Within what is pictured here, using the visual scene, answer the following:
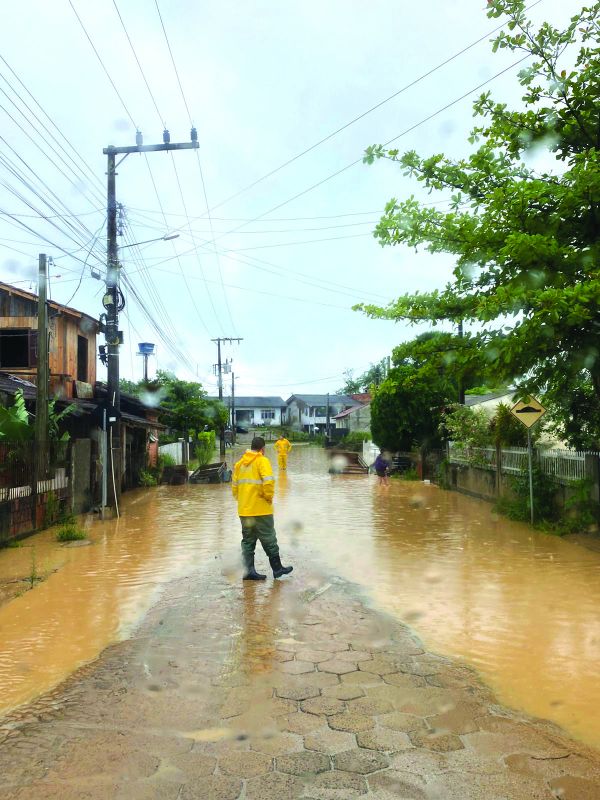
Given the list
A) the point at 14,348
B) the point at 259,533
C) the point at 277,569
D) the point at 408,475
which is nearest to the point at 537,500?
the point at 277,569

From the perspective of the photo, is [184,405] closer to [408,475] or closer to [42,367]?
[408,475]

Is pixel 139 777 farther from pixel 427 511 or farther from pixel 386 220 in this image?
pixel 427 511

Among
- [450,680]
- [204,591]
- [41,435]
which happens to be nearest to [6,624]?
[204,591]

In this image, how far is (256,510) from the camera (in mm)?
8727

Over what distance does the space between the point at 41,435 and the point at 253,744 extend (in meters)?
10.8

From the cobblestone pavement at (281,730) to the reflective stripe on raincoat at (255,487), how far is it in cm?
238

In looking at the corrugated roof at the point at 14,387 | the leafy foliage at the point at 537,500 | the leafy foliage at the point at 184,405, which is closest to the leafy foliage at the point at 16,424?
the corrugated roof at the point at 14,387

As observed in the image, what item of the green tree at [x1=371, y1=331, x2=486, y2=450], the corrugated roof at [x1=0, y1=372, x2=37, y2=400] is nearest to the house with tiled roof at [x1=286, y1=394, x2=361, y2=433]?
the green tree at [x1=371, y1=331, x2=486, y2=450]

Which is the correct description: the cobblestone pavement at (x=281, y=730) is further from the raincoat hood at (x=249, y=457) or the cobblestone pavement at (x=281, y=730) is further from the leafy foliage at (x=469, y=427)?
the leafy foliage at (x=469, y=427)

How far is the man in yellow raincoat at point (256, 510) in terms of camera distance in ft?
28.7

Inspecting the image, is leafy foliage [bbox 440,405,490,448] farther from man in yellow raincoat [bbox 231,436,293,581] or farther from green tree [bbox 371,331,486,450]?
man in yellow raincoat [bbox 231,436,293,581]

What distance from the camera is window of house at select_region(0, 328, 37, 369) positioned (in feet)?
61.0

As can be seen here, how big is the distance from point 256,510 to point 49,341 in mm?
11415

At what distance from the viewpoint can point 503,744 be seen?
A: 13.5ft
